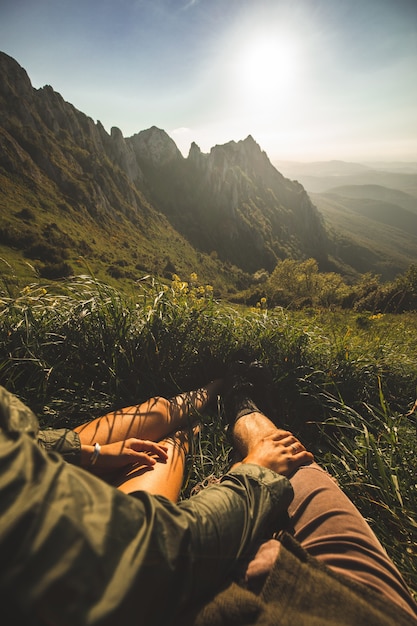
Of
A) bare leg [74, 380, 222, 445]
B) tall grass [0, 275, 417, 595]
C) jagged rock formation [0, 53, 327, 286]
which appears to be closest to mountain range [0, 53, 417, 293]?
jagged rock formation [0, 53, 327, 286]

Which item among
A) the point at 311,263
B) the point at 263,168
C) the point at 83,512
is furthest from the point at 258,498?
the point at 263,168

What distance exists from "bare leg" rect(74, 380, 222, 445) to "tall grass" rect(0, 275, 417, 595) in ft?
0.75

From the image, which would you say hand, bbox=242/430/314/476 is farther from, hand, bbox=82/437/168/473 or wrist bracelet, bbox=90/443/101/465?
wrist bracelet, bbox=90/443/101/465

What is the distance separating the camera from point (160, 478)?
185 centimetres

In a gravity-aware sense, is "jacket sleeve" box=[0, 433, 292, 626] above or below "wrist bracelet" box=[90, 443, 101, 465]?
above

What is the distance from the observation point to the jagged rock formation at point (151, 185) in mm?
81375

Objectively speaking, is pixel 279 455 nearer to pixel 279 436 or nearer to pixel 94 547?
pixel 279 436

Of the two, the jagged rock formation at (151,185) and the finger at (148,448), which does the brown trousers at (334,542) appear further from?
the jagged rock formation at (151,185)

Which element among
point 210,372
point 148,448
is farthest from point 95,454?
point 210,372

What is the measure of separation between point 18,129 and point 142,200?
44.5 metres

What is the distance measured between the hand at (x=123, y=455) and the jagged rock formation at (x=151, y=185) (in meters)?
62.9

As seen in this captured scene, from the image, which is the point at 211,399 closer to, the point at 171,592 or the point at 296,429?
the point at 296,429

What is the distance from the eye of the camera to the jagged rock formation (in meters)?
81.4

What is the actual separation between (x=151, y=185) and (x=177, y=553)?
147257mm
